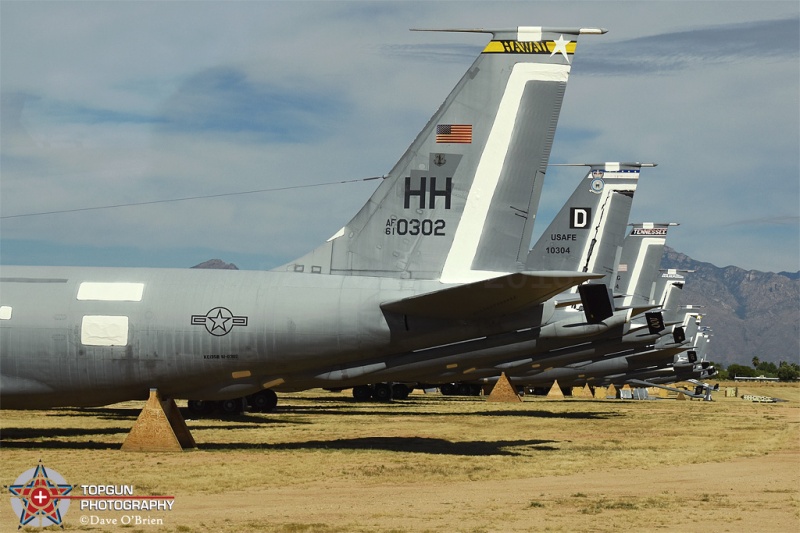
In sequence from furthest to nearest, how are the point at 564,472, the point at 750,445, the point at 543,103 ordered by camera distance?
the point at 750,445 → the point at 543,103 → the point at 564,472

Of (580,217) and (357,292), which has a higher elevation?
(580,217)

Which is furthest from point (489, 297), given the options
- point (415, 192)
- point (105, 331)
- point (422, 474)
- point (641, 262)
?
point (641, 262)

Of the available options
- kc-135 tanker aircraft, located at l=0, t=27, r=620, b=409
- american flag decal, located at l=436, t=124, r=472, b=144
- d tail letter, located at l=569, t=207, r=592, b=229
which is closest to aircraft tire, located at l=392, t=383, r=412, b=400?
d tail letter, located at l=569, t=207, r=592, b=229

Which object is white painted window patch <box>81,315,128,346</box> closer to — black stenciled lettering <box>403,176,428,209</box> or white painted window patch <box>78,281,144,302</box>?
white painted window patch <box>78,281,144,302</box>

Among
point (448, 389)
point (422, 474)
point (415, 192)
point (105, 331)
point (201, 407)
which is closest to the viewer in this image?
point (422, 474)

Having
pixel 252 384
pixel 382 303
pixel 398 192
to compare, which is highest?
pixel 398 192

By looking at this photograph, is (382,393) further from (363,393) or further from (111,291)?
(111,291)

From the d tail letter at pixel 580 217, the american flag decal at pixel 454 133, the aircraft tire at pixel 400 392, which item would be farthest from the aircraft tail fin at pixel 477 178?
the aircraft tire at pixel 400 392

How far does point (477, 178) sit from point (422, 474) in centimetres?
726

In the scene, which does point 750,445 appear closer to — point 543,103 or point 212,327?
point 543,103

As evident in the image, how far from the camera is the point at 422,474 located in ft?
67.3

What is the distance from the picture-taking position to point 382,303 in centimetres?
2288

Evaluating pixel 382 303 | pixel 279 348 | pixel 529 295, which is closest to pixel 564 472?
pixel 529 295

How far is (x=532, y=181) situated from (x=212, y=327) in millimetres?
8212
